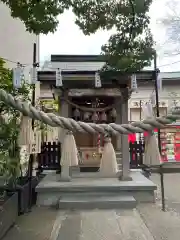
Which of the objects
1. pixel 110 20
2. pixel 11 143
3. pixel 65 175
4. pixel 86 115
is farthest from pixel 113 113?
pixel 11 143

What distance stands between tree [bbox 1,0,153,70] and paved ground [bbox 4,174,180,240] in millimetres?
2858

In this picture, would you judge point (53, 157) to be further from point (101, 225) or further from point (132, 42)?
point (132, 42)

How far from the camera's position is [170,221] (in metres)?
4.43

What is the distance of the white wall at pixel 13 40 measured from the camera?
6.16 m

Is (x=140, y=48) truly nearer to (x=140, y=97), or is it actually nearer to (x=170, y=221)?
(x=170, y=221)

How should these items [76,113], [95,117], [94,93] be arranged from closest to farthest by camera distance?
1. [94,93]
2. [95,117]
3. [76,113]

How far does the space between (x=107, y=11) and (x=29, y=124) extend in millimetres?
2599

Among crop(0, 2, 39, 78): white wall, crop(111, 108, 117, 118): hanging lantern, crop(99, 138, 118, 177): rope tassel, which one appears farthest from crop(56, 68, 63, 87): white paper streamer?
crop(99, 138, 118, 177): rope tassel

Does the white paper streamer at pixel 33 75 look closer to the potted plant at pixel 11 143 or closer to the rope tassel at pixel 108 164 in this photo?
the potted plant at pixel 11 143

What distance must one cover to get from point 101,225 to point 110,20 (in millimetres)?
3507

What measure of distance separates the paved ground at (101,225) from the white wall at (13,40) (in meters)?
3.89

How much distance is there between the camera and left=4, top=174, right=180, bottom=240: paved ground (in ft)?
12.5

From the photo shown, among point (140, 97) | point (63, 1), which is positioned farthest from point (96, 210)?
point (140, 97)

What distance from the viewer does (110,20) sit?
4277mm
